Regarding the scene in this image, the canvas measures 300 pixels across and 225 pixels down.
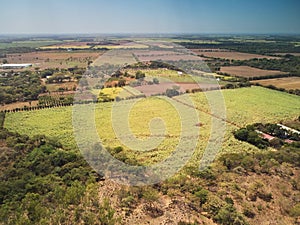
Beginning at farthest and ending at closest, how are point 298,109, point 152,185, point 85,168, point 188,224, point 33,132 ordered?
point 298,109
point 33,132
point 85,168
point 152,185
point 188,224

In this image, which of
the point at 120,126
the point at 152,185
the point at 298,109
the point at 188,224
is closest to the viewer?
the point at 188,224

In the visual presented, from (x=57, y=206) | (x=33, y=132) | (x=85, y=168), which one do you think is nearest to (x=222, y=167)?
(x=85, y=168)

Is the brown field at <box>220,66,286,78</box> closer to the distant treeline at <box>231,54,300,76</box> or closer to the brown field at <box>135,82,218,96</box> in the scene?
the distant treeline at <box>231,54,300,76</box>

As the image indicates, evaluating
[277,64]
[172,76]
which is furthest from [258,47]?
[172,76]

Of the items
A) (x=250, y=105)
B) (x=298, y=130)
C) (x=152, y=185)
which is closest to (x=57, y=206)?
(x=152, y=185)

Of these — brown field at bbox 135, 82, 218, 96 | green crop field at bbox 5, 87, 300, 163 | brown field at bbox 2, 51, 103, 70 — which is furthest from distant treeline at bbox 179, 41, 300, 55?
green crop field at bbox 5, 87, 300, 163

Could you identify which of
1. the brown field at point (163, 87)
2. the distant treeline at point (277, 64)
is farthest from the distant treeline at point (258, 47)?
the brown field at point (163, 87)

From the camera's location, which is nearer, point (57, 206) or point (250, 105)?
point (57, 206)

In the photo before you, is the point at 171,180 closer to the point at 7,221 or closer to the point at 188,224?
the point at 188,224
